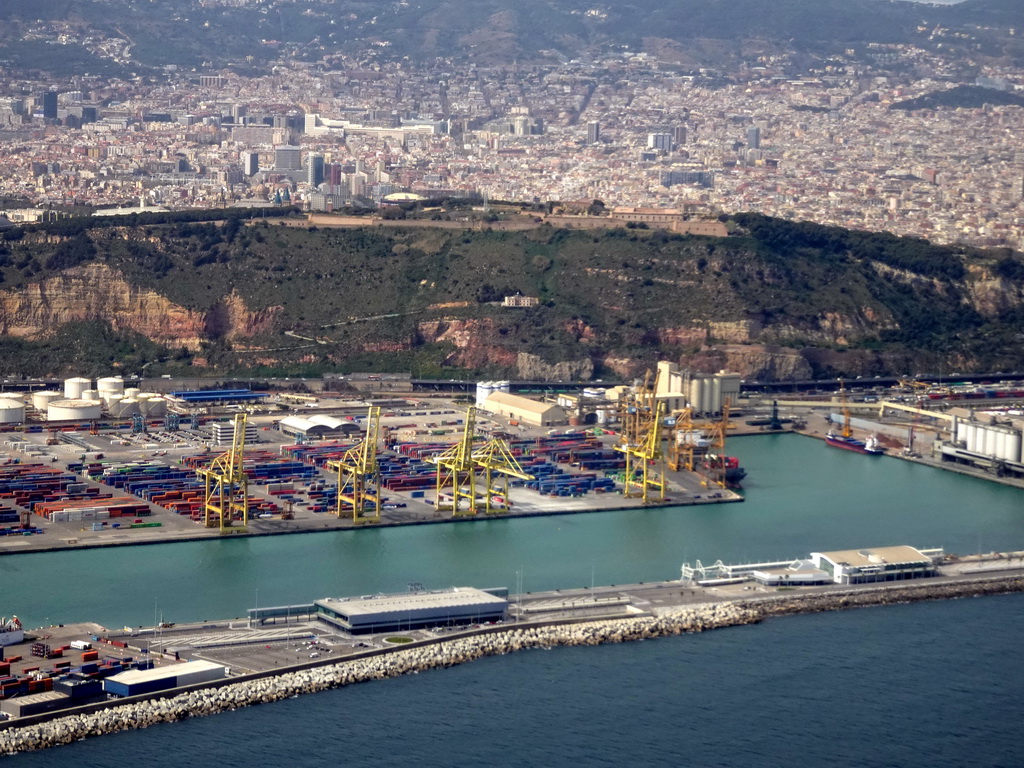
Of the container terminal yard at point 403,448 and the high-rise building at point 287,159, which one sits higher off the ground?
the high-rise building at point 287,159

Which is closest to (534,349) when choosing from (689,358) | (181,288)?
(689,358)

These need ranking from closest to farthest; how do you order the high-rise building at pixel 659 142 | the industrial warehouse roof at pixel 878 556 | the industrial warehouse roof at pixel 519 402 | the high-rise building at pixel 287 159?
the industrial warehouse roof at pixel 878 556 < the industrial warehouse roof at pixel 519 402 < the high-rise building at pixel 287 159 < the high-rise building at pixel 659 142

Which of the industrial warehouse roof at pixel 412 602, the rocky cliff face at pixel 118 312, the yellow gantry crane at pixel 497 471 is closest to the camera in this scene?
the industrial warehouse roof at pixel 412 602

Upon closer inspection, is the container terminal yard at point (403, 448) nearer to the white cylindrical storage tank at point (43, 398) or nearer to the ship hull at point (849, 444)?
the white cylindrical storage tank at point (43, 398)

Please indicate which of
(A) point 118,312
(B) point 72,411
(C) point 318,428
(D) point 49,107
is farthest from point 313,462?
(D) point 49,107

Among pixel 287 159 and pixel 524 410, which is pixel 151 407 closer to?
pixel 524 410

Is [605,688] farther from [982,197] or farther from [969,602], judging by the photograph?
[982,197]

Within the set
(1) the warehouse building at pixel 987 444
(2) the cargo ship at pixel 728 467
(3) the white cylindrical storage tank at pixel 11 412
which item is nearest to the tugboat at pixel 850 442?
(1) the warehouse building at pixel 987 444
